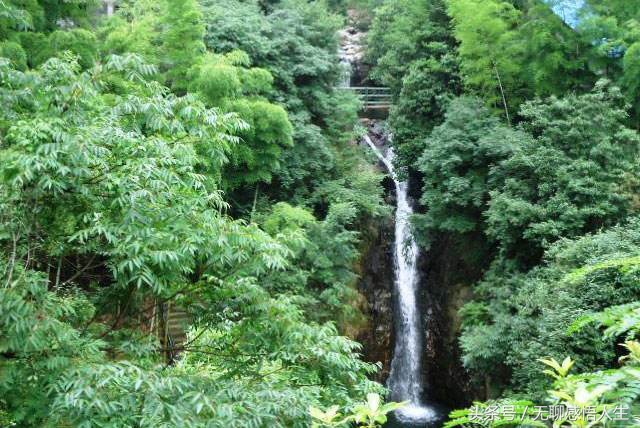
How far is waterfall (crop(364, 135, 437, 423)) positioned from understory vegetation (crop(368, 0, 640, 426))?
4.23 feet

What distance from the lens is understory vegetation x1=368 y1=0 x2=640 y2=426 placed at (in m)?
7.66

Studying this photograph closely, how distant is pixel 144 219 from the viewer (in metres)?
3.73

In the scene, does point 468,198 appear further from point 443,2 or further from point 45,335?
point 45,335

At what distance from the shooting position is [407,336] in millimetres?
13703

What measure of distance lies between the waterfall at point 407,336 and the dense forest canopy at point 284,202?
1.13 meters

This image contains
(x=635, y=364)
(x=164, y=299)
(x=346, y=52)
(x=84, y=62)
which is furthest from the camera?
(x=346, y=52)

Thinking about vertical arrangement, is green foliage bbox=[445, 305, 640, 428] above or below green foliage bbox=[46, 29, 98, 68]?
below

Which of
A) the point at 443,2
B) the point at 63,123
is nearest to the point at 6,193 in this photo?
the point at 63,123

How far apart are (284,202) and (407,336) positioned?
503 centimetres

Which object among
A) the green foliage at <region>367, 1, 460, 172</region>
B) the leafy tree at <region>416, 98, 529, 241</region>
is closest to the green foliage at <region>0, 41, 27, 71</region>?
the leafy tree at <region>416, 98, 529, 241</region>

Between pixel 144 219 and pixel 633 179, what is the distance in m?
9.04

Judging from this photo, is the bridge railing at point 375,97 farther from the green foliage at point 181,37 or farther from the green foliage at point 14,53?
the green foliage at point 14,53

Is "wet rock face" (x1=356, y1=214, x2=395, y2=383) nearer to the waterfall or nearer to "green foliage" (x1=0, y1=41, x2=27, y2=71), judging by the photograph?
the waterfall

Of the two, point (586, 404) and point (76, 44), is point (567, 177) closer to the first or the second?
point (586, 404)
